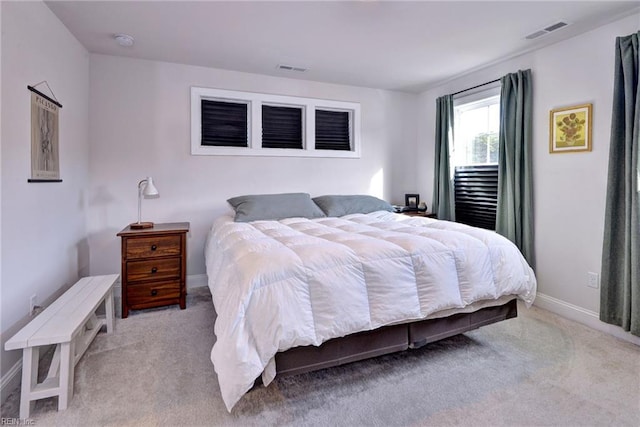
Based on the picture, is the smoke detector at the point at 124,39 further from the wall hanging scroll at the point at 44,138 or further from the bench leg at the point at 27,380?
the bench leg at the point at 27,380

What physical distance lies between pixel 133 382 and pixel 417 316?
167 cm

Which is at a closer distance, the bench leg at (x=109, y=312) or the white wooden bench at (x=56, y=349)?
the white wooden bench at (x=56, y=349)

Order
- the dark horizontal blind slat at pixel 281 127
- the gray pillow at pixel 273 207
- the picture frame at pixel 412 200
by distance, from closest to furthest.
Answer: the gray pillow at pixel 273 207, the dark horizontal blind slat at pixel 281 127, the picture frame at pixel 412 200

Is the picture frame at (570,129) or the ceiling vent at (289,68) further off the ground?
the ceiling vent at (289,68)

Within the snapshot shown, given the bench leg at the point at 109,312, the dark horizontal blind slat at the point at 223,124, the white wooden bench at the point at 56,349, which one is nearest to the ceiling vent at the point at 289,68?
the dark horizontal blind slat at the point at 223,124

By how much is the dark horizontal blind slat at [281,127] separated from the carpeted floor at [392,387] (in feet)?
7.88

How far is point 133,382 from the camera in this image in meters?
1.90

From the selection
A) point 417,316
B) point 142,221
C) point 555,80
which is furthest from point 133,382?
point 555,80

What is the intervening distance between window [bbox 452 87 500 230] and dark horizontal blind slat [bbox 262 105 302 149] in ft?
6.41

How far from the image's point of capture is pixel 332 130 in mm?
4371

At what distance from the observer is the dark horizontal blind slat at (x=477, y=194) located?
363cm

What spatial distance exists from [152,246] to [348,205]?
2.01 meters

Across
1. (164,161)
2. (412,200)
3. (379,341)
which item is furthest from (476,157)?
(164,161)

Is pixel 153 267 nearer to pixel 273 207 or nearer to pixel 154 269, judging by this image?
pixel 154 269
